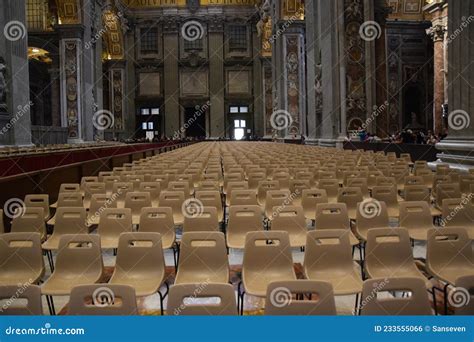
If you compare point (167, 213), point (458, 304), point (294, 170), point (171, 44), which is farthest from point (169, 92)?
point (458, 304)

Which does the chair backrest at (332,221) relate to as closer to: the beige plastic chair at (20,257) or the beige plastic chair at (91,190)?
the beige plastic chair at (20,257)

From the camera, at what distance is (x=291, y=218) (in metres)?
6.02

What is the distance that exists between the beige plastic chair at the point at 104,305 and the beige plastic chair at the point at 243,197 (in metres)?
3.93

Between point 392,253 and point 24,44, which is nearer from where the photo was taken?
point 392,253

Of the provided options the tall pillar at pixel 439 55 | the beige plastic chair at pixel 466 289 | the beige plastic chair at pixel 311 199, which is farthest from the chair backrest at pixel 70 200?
the tall pillar at pixel 439 55

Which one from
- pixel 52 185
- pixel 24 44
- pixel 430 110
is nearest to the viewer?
pixel 52 185

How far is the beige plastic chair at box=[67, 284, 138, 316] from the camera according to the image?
10.7ft

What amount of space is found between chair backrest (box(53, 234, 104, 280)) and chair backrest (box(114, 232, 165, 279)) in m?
0.20

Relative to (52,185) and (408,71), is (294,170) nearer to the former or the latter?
(52,185)

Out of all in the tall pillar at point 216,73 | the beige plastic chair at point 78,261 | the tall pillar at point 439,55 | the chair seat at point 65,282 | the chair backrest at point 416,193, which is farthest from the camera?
the tall pillar at point 216,73

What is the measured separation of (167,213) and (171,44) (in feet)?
150

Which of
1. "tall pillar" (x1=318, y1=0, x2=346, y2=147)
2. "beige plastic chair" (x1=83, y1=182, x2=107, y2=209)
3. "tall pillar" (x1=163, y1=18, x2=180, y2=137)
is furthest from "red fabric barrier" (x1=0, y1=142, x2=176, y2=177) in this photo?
"tall pillar" (x1=163, y1=18, x2=180, y2=137)

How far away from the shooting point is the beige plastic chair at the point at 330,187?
8.69 meters

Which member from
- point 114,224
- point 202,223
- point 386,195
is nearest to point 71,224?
point 114,224
